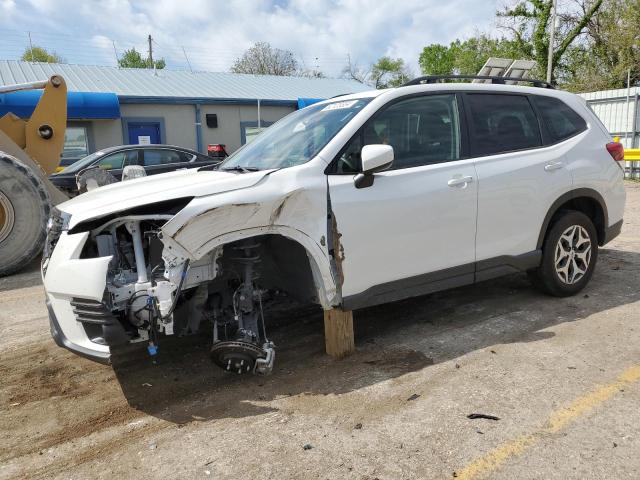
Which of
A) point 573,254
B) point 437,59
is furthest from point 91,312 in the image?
point 437,59

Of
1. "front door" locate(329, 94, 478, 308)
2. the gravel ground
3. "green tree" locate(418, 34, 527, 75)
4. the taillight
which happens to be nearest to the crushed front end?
the gravel ground

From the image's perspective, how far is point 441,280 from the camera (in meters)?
3.98

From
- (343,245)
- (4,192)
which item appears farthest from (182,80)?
(343,245)

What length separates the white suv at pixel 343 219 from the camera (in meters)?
3.04

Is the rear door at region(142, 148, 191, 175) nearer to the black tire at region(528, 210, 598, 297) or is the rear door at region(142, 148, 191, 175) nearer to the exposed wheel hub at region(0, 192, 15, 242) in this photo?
the exposed wheel hub at region(0, 192, 15, 242)

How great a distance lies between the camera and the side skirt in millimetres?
3648

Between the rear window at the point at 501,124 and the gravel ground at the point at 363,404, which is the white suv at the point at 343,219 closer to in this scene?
the rear window at the point at 501,124

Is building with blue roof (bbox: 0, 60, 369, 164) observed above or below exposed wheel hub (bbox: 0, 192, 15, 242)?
above

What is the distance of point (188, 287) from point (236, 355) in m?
0.54

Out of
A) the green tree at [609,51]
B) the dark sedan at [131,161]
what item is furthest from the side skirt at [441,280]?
the green tree at [609,51]

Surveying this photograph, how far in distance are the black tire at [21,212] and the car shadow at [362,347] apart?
341 centimetres

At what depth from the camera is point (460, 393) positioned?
3.20 m

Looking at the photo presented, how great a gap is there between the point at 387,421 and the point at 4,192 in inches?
228

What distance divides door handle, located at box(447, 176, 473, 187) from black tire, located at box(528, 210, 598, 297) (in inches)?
46.5
